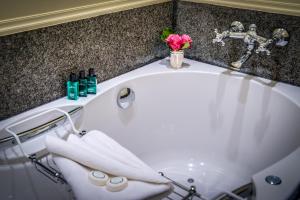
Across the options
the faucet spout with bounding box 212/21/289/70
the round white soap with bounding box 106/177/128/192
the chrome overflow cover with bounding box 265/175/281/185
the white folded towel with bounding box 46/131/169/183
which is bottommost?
the chrome overflow cover with bounding box 265/175/281/185

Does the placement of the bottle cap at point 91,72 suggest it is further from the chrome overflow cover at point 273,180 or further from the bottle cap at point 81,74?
the chrome overflow cover at point 273,180

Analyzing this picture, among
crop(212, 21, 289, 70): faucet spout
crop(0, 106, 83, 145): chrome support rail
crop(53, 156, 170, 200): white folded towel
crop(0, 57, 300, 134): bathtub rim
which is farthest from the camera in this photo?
crop(212, 21, 289, 70): faucet spout

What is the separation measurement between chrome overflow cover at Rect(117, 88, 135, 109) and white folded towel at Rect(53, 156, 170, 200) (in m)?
0.62

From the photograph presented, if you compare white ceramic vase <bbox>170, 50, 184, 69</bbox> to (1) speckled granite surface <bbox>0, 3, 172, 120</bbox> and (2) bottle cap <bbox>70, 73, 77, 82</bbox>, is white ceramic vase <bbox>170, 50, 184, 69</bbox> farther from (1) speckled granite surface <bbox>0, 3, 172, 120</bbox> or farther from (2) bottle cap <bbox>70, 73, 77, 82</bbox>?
(2) bottle cap <bbox>70, 73, 77, 82</bbox>

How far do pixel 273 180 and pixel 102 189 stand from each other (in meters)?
0.45

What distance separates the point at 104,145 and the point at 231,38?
0.90 m

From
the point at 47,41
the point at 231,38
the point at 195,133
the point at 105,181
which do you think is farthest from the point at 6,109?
the point at 231,38

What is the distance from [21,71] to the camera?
1.16m

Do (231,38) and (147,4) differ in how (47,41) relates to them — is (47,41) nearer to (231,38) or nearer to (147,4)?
(147,4)

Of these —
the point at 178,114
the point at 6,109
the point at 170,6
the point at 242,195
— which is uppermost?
the point at 170,6

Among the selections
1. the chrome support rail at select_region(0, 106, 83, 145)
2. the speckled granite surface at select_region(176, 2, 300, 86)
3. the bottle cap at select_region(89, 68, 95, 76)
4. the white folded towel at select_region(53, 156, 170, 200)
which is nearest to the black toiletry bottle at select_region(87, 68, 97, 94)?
the bottle cap at select_region(89, 68, 95, 76)

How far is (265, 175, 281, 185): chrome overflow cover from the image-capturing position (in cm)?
86

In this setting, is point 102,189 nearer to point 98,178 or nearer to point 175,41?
point 98,178

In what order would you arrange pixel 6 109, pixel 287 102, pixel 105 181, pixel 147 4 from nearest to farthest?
pixel 105 181, pixel 6 109, pixel 287 102, pixel 147 4
